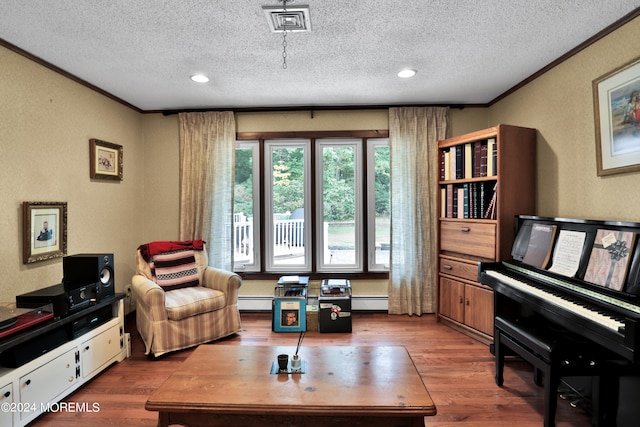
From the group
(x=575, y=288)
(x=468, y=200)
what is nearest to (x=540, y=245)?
(x=575, y=288)

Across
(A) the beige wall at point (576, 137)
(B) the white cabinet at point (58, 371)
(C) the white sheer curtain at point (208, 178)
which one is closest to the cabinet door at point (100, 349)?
(B) the white cabinet at point (58, 371)

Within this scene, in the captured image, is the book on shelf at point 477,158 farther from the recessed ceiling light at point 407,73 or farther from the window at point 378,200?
the window at point 378,200

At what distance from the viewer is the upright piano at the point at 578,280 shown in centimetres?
156

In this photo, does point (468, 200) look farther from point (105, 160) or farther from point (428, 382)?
point (105, 160)

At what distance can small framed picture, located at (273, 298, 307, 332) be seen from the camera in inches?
135

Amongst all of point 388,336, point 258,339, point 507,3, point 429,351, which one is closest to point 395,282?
point 388,336

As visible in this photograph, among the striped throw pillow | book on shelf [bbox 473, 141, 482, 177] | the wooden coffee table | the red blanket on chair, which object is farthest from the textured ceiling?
the wooden coffee table

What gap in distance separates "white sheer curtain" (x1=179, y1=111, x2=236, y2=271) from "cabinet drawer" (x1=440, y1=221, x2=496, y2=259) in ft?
7.97

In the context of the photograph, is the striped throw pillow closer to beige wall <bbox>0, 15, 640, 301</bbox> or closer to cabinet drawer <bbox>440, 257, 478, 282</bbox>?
beige wall <bbox>0, 15, 640, 301</bbox>

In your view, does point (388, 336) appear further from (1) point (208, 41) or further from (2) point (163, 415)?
(1) point (208, 41)

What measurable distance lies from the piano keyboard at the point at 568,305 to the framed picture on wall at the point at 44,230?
347 centimetres

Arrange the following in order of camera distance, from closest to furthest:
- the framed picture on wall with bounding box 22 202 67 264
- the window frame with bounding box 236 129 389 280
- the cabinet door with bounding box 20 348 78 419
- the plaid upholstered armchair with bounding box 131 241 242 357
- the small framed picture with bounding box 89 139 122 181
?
the cabinet door with bounding box 20 348 78 419 → the framed picture on wall with bounding box 22 202 67 264 → the plaid upholstered armchair with bounding box 131 241 242 357 → the small framed picture with bounding box 89 139 122 181 → the window frame with bounding box 236 129 389 280

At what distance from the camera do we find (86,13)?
200 centimetres

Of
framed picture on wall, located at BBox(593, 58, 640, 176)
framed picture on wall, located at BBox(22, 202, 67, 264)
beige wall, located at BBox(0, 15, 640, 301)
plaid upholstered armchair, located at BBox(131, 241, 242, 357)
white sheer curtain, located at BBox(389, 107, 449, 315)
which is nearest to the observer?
framed picture on wall, located at BBox(593, 58, 640, 176)
